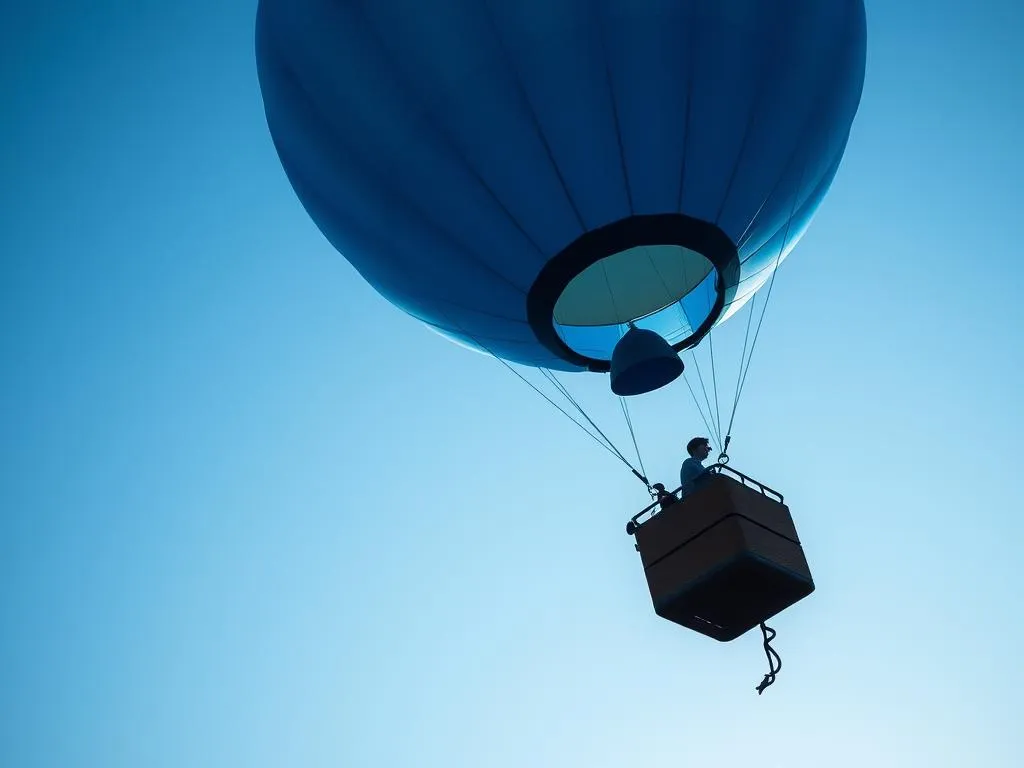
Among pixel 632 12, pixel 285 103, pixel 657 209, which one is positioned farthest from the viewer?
pixel 285 103

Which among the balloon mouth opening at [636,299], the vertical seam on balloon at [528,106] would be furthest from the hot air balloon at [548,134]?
the balloon mouth opening at [636,299]

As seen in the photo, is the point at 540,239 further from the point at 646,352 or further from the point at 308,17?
the point at 308,17

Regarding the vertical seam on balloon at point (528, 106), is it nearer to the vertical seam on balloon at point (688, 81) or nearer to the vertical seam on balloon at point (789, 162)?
the vertical seam on balloon at point (688, 81)

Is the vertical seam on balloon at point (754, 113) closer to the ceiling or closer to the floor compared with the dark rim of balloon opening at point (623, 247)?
closer to the ceiling

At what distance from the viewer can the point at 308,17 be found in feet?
19.8

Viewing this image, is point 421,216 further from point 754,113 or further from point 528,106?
point 754,113

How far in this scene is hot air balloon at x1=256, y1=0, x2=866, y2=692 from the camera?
549 centimetres

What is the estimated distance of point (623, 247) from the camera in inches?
238

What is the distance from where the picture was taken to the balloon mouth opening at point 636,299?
7.12m

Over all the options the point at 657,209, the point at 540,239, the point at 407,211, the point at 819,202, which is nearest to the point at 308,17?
the point at 407,211

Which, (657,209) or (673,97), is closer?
(673,97)

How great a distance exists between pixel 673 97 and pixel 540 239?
1.23 metres

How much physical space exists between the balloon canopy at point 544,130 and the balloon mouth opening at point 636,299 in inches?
14.1

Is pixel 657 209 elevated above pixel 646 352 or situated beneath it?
elevated above
